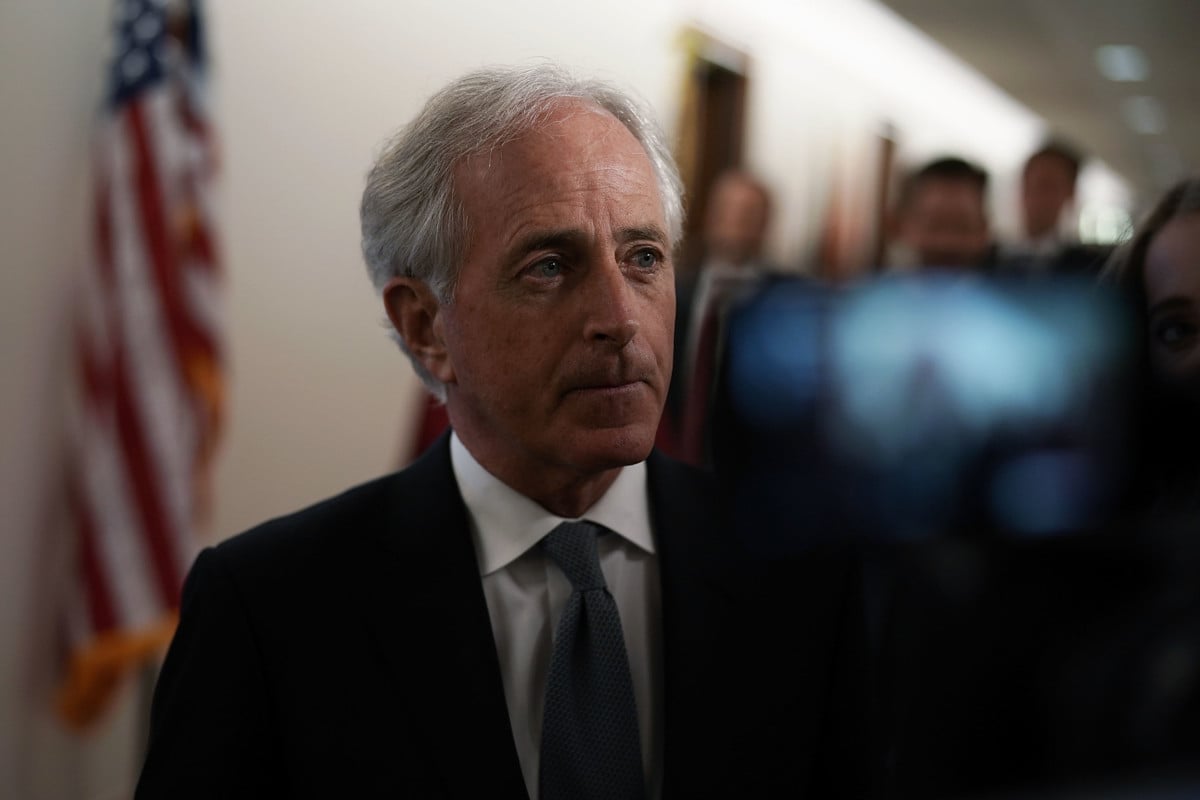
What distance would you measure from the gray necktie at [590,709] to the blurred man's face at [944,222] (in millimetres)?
1491

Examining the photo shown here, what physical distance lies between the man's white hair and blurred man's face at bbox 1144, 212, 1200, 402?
1.36ft

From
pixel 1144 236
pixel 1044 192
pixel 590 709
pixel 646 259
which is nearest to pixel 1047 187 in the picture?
pixel 1044 192

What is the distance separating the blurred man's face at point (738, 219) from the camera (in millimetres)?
3951

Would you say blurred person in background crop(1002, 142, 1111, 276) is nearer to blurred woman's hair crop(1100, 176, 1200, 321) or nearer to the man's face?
blurred woman's hair crop(1100, 176, 1200, 321)

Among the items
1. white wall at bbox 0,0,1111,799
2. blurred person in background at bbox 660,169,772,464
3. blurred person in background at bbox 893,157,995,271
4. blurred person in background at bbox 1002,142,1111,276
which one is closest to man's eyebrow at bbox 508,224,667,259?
blurred person in background at bbox 660,169,772,464

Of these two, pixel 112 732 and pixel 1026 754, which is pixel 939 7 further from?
pixel 1026 754

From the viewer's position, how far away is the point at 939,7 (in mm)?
7340

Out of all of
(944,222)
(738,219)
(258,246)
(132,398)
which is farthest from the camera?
(738,219)

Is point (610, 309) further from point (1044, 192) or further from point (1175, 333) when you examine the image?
point (1044, 192)

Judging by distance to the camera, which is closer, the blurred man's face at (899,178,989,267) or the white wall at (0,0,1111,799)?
the blurred man's face at (899,178,989,267)

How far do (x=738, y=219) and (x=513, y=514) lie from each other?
3088 millimetres

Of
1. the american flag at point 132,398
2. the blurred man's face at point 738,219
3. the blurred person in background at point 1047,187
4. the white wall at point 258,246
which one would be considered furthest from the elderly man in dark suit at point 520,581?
the blurred man's face at point 738,219

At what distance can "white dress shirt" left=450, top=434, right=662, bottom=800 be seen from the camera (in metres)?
1.02

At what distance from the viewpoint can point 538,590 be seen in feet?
3.47
